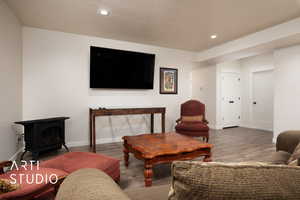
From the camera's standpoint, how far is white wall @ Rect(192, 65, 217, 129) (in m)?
5.67

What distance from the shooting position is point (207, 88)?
5.93 metres

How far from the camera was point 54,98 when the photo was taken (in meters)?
3.47

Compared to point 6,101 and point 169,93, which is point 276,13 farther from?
point 6,101

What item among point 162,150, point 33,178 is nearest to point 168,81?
point 162,150

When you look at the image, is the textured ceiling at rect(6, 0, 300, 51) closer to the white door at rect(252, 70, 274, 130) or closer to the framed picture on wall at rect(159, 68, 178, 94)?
the framed picture on wall at rect(159, 68, 178, 94)

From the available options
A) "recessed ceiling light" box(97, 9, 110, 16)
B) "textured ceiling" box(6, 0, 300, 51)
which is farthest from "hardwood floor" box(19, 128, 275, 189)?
"recessed ceiling light" box(97, 9, 110, 16)

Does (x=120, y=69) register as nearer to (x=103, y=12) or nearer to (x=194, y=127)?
(x=103, y=12)

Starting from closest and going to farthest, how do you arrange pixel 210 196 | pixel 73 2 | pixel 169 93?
pixel 210 196, pixel 73 2, pixel 169 93

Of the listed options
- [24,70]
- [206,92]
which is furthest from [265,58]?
[24,70]

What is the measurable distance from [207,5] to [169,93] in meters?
2.60

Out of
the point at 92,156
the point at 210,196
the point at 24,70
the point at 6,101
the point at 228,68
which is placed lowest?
the point at 92,156

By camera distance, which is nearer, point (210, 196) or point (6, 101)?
point (210, 196)

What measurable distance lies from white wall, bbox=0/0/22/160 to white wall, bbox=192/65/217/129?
5.25 m

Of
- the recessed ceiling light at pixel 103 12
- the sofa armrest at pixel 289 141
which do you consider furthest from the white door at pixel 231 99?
the recessed ceiling light at pixel 103 12
